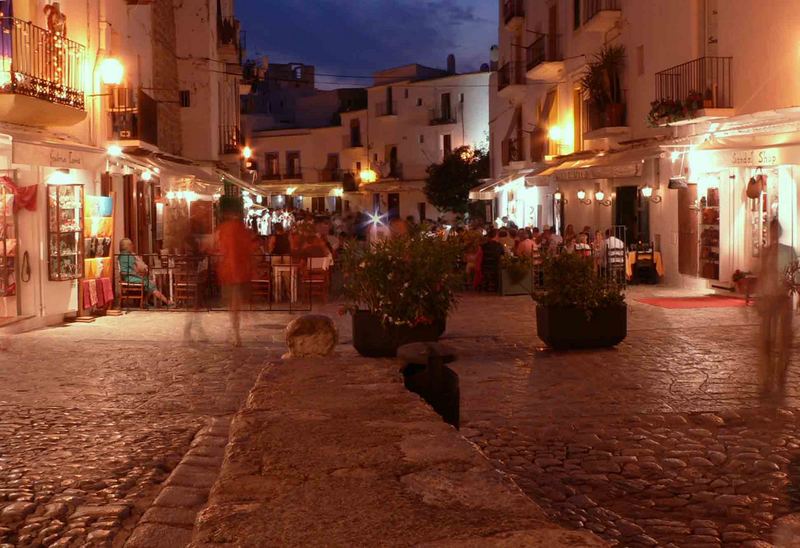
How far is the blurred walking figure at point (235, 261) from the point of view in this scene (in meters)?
13.4

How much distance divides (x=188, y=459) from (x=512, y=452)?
2.31 meters

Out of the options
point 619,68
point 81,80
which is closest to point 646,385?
point 81,80

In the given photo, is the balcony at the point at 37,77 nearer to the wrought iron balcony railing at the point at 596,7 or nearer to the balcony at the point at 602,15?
the balcony at the point at 602,15

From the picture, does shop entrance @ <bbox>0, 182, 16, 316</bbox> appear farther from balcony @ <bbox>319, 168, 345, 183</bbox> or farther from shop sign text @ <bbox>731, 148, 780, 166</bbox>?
balcony @ <bbox>319, 168, 345, 183</bbox>

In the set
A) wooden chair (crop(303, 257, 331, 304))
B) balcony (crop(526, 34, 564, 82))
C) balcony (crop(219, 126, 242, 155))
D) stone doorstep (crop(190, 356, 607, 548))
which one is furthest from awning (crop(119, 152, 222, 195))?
stone doorstep (crop(190, 356, 607, 548))

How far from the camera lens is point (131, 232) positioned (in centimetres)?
2005

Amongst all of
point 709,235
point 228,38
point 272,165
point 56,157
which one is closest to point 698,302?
point 709,235

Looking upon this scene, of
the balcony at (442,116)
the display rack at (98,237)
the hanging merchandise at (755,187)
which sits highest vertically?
the balcony at (442,116)

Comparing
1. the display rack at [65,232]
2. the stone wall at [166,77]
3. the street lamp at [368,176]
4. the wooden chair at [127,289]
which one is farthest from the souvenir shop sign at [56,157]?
the street lamp at [368,176]

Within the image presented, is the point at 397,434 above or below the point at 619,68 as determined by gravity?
below

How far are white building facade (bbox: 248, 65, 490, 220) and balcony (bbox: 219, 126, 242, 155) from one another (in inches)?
690

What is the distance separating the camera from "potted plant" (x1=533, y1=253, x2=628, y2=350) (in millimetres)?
11844

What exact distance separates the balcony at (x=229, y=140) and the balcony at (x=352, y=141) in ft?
100

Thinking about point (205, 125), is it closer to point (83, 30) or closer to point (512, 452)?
point (83, 30)
